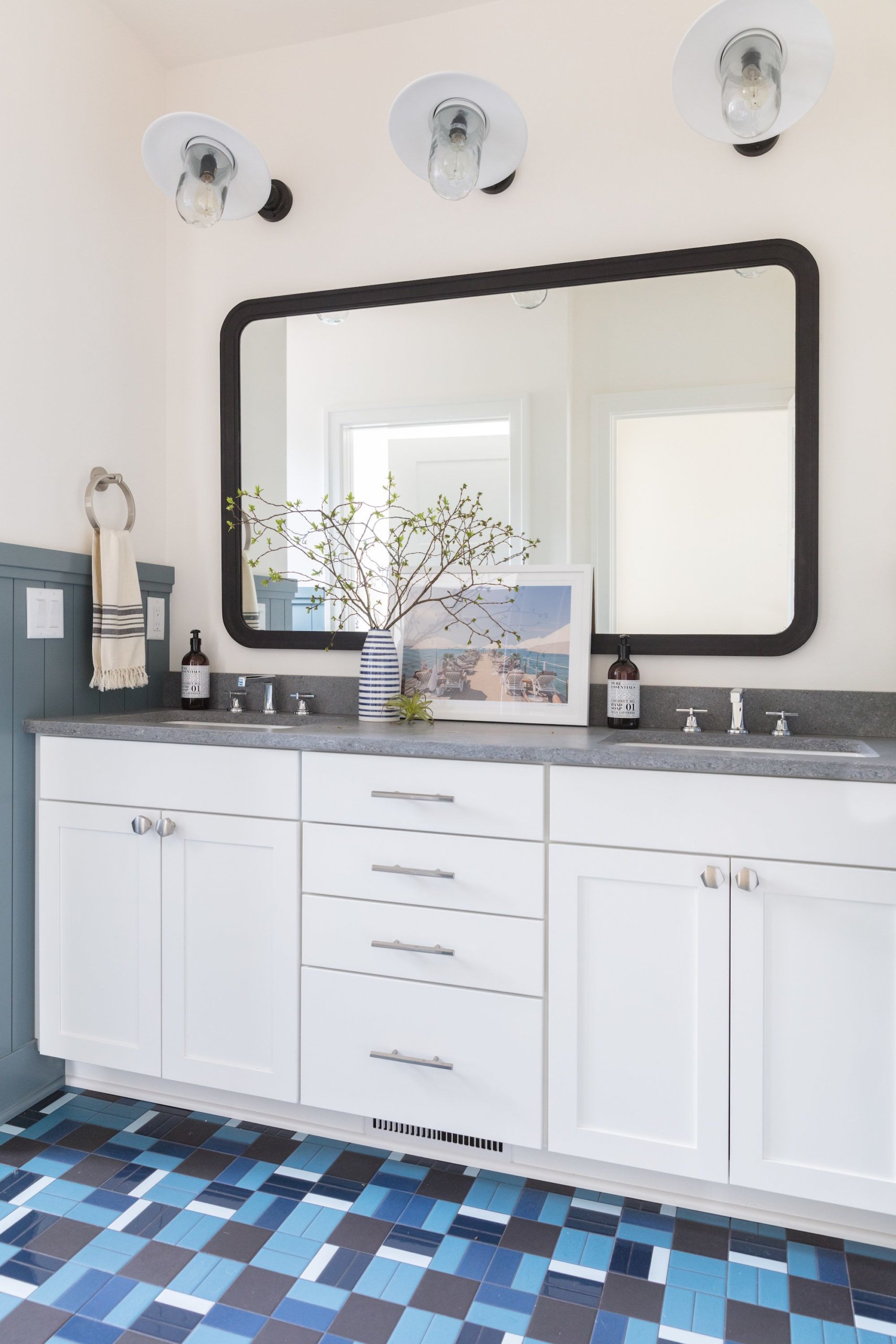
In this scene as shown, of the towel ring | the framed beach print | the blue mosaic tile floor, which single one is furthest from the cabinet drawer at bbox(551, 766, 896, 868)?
the towel ring

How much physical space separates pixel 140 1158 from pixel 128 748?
85 cm

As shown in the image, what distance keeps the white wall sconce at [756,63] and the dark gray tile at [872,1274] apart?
2004 mm

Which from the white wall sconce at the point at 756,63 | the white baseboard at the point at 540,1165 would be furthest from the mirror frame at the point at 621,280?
→ the white baseboard at the point at 540,1165

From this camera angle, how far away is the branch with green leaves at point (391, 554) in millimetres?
2229

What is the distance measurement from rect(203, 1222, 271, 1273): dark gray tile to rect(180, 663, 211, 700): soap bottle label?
4.21 feet

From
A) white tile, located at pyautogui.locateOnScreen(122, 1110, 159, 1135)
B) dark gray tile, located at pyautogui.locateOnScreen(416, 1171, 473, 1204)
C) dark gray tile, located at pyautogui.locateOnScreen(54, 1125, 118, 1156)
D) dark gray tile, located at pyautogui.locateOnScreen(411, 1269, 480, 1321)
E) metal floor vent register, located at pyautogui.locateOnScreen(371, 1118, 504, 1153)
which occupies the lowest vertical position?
dark gray tile, located at pyautogui.locateOnScreen(411, 1269, 480, 1321)

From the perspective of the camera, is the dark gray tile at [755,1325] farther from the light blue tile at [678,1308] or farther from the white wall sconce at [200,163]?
the white wall sconce at [200,163]

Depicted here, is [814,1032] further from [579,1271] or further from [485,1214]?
[485,1214]

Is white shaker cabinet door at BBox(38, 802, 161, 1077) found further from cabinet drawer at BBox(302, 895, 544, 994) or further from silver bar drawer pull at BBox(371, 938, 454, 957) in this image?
silver bar drawer pull at BBox(371, 938, 454, 957)

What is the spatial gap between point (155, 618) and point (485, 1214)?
1.68 metres

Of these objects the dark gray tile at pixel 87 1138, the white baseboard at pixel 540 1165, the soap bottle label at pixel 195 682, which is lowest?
the dark gray tile at pixel 87 1138

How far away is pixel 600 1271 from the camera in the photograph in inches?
59.8

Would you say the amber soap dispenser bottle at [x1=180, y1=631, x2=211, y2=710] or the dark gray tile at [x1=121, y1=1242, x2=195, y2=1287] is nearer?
the dark gray tile at [x1=121, y1=1242, x2=195, y2=1287]

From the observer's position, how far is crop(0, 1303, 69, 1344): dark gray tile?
1362 mm
